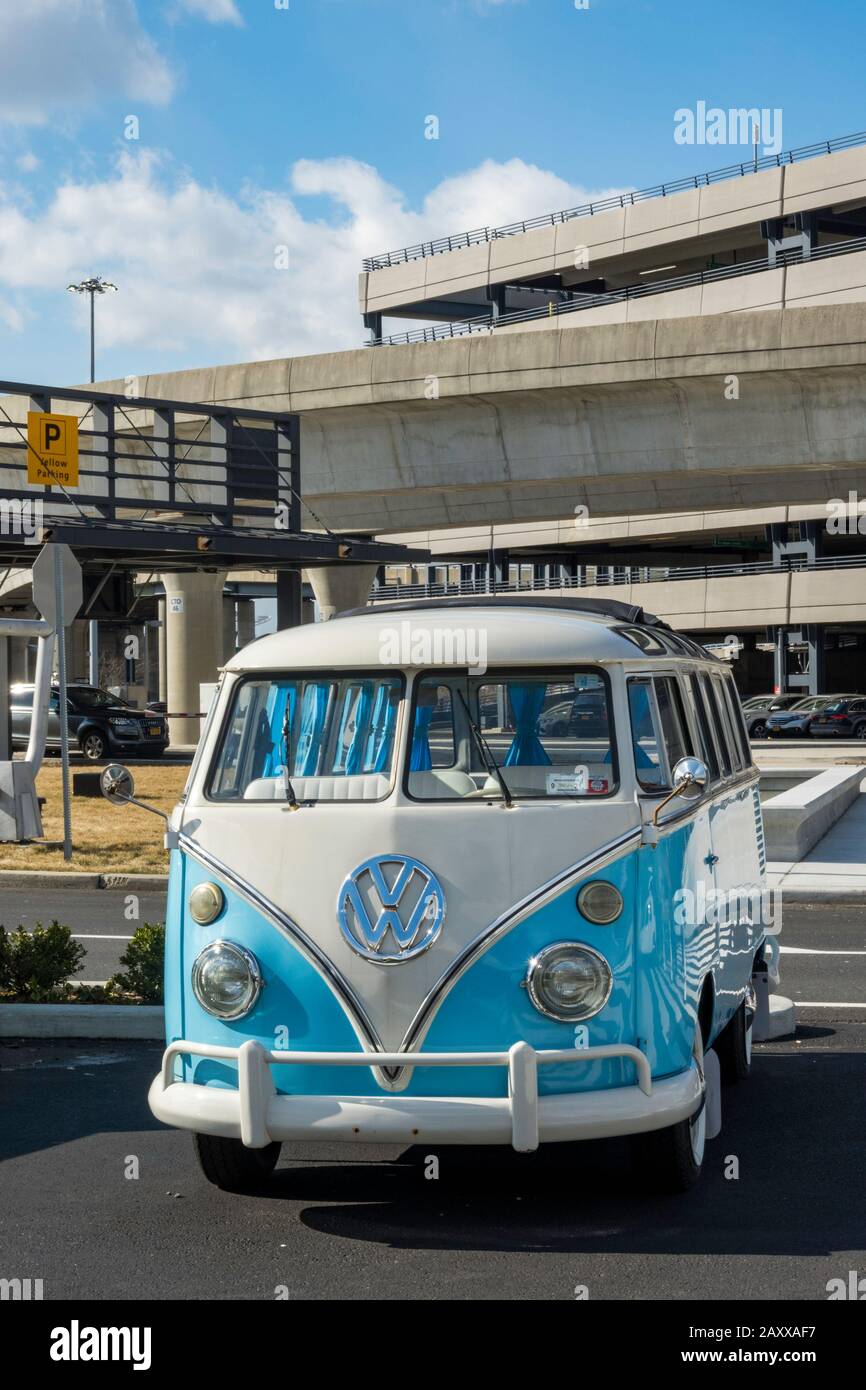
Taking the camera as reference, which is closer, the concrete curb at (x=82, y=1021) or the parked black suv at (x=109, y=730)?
the concrete curb at (x=82, y=1021)

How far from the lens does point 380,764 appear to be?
6168mm

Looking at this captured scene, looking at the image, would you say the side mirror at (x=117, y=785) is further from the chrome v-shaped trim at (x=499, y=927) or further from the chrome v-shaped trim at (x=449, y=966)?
the chrome v-shaped trim at (x=499, y=927)

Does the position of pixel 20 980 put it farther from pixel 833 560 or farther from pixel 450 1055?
pixel 833 560

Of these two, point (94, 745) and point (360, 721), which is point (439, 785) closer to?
point (360, 721)

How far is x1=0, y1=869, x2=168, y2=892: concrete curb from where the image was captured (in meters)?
16.1

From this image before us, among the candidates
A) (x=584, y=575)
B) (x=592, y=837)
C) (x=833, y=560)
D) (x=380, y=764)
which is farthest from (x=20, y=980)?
(x=584, y=575)

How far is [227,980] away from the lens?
5770 millimetres

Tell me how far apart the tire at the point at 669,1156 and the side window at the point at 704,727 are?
4.73 ft

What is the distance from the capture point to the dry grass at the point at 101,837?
55.1 ft

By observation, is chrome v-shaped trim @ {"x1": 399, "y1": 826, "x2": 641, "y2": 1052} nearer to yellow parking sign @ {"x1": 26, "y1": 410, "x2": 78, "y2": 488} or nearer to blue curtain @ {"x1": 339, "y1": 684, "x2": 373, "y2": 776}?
blue curtain @ {"x1": 339, "y1": 684, "x2": 373, "y2": 776}

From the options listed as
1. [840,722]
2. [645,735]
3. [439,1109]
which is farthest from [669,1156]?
[840,722]

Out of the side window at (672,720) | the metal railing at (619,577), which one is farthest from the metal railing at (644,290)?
the side window at (672,720)

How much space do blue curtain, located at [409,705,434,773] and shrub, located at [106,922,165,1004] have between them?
3.49 m

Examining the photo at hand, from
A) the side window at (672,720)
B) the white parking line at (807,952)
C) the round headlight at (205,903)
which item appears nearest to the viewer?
the round headlight at (205,903)
